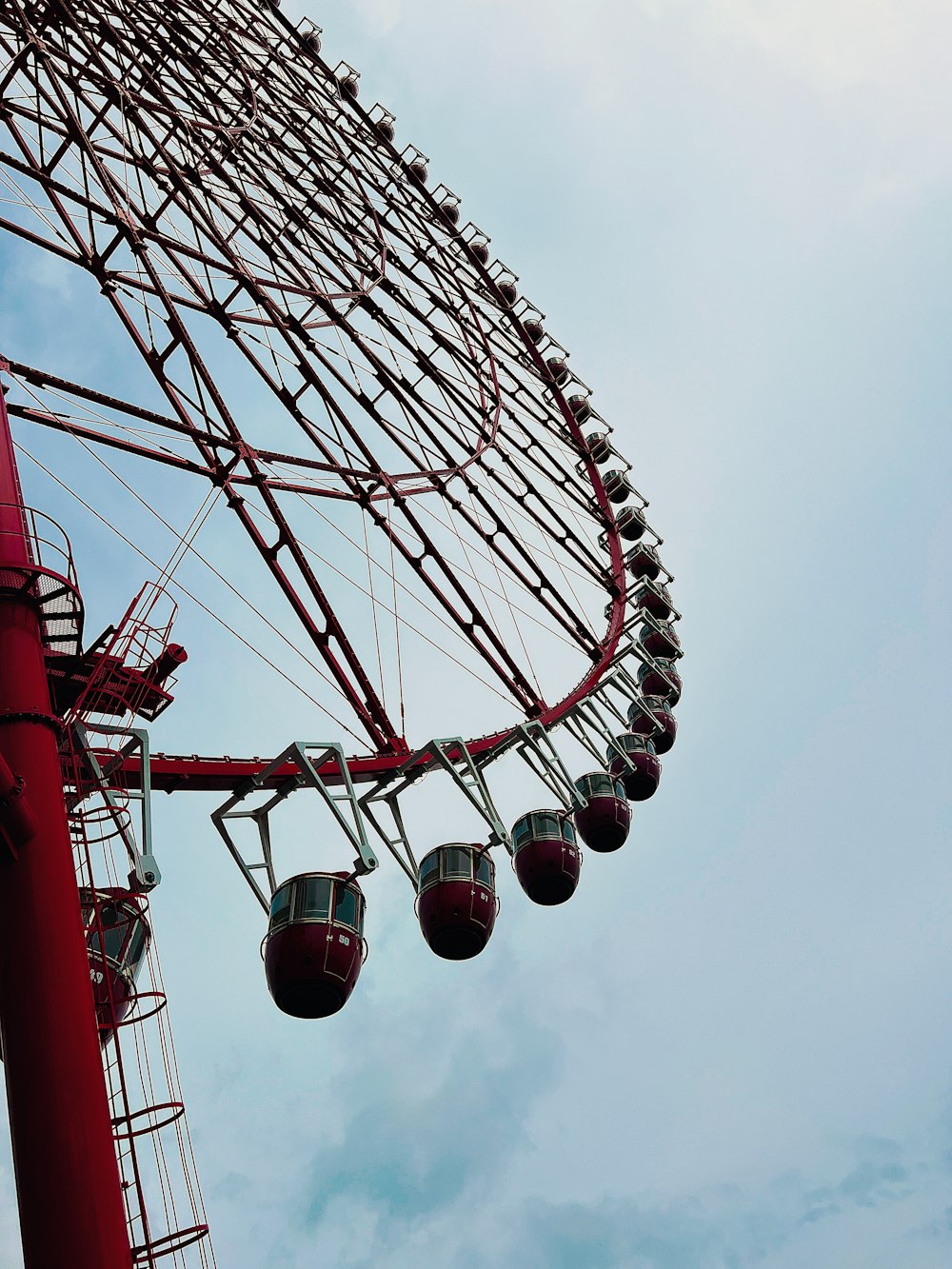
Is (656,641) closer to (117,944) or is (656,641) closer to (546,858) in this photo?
(546,858)

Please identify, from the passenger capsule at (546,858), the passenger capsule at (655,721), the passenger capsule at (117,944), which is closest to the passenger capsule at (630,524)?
the passenger capsule at (655,721)

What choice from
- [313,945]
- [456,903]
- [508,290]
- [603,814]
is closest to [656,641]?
[603,814]

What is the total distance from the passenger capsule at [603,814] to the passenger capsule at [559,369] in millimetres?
11606

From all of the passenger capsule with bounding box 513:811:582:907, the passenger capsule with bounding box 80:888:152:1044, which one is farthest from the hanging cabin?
the passenger capsule with bounding box 80:888:152:1044

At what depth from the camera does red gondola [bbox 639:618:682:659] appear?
2434 centimetres

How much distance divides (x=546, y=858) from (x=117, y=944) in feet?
19.4

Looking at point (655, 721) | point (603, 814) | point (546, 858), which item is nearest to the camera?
point (546, 858)

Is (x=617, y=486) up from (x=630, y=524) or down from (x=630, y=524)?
up

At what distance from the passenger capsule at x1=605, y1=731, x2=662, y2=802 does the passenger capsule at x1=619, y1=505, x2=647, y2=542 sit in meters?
6.99

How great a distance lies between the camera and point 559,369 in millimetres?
28328

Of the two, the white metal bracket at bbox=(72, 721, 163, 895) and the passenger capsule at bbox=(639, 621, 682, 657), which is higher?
the passenger capsule at bbox=(639, 621, 682, 657)

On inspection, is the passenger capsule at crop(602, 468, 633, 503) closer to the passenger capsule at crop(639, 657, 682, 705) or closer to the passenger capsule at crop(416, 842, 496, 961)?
the passenger capsule at crop(639, 657, 682, 705)

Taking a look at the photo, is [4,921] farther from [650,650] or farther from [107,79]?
[650,650]

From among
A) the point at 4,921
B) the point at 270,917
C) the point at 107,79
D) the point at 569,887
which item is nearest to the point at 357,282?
the point at 107,79
